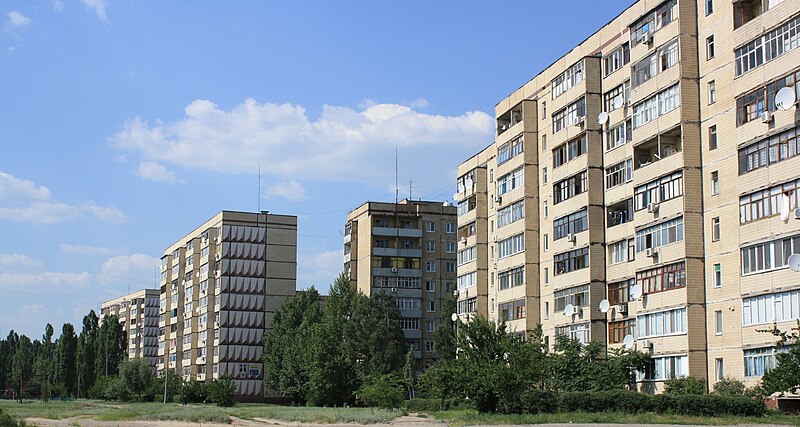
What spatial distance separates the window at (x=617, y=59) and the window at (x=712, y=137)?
440 inches

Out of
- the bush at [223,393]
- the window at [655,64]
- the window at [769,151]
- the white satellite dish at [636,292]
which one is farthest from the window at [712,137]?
the bush at [223,393]

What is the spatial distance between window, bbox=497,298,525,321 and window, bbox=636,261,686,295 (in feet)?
58.2

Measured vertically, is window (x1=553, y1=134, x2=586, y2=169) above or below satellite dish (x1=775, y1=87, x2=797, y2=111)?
above

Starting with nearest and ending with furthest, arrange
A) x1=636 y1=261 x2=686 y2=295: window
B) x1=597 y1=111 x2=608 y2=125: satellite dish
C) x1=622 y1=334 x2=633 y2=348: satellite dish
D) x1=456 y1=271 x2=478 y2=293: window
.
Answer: x1=636 y1=261 x2=686 y2=295: window < x1=622 y1=334 x2=633 y2=348: satellite dish < x1=597 y1=111 x2=608 y2=125: satellite dish < x1=456 y1=271 x2=478 y2=293: window

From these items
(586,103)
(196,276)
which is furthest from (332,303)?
(586,103)

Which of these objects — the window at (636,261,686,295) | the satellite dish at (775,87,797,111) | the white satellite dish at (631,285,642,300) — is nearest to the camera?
the satellite dish at (775,87,797,111)

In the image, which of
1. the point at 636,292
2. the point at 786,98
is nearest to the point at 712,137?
the point at 786,98

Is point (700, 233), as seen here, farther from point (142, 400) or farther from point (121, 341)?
point (121, 341)

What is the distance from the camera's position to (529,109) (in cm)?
8056

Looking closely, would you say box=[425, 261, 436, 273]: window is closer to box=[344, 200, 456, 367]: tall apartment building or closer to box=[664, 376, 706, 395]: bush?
box=[344, 200, 456, 367]: tall apartment building

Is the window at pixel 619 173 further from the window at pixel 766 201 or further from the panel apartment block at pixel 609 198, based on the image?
the window at pixel 766 201

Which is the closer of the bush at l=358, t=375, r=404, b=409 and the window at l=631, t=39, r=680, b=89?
the window at l=631, t=39, r=680, b=89

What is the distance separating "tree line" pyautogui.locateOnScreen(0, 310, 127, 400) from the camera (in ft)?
534

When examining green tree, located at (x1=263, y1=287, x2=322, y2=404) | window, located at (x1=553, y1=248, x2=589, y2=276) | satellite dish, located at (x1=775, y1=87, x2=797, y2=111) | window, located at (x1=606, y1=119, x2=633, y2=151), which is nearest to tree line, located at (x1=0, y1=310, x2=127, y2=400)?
green tree, located at (x1=263, y1=287, x2=322, y2=404)
